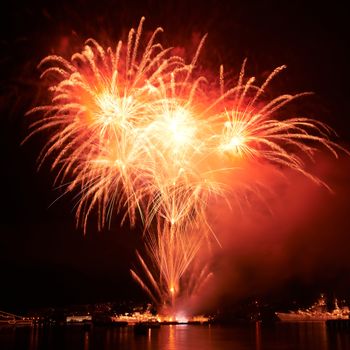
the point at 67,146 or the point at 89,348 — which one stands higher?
the point at 67,146

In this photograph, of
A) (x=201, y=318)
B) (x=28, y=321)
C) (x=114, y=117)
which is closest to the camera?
(x=114, y=117)

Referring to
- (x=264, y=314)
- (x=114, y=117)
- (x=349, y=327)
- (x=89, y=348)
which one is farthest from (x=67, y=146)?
(x=264, y=314)

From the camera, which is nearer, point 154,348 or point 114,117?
point 114,117

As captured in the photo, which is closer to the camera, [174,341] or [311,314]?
[174,341]

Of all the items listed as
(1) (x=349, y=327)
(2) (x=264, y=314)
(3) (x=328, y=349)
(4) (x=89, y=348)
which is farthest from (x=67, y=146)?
(2) (x=264, y=314)

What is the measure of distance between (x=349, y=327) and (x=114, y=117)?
185ft

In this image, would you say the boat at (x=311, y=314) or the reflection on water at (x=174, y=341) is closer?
the reflection on water at (x=174, y=341)

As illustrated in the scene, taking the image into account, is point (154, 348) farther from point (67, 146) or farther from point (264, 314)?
point (264, 314)

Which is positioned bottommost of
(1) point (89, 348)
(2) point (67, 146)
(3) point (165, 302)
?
(1) point (89, 348)

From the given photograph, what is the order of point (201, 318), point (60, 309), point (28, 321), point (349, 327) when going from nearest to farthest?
point (349, 327), point (201, 318), point (28, 321), point (60, 309)

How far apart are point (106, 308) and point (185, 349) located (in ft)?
316

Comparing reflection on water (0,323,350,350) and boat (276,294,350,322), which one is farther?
boat (276,294,350,322)

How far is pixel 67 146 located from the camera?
25.0 meters

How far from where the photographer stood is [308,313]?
144375mm
